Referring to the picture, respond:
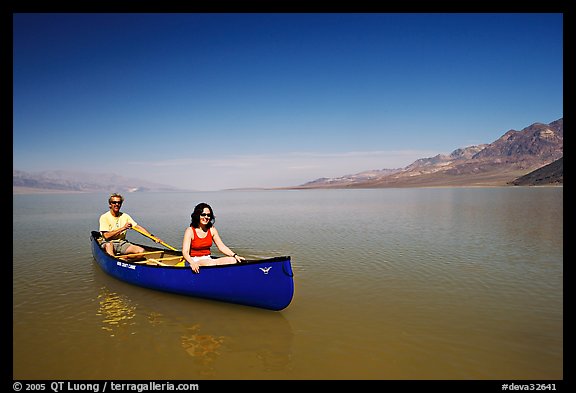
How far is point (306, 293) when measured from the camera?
827cm

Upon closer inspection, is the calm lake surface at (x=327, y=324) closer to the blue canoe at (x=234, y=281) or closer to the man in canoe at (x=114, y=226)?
the blue canoe at (x=234, y=281)

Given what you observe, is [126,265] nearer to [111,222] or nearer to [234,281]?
[111,222]

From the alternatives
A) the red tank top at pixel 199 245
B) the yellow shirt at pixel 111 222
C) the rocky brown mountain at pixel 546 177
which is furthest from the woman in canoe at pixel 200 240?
the rocky brown mountain at pixel 546 177

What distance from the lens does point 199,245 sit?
25.1ft

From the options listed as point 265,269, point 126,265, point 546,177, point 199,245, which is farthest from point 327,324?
point 546,177

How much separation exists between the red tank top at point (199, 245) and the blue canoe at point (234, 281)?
0.39 meters

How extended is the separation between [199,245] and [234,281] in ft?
4.26

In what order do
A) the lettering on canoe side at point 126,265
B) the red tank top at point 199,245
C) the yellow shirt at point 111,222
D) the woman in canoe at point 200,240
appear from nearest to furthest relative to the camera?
the woman in canoe at point 200,240
the red tank top at point 199,245
the lettering on canoe side at point 126,265
the yellow shirt at point 111,222

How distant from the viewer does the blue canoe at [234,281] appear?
6625 millimetres

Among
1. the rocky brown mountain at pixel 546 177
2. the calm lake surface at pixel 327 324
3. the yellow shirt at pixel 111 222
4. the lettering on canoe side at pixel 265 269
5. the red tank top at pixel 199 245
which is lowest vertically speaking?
the calm lake surface at pixel 327 324
